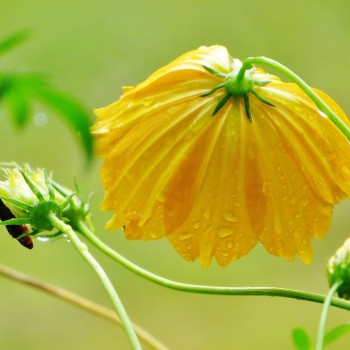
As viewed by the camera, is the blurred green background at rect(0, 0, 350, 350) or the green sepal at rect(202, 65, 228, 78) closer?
the green sepal at rect(202, 65, 228, 78)

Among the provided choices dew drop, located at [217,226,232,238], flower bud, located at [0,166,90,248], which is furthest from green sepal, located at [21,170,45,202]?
dew drop, located at [217,226,232,238]

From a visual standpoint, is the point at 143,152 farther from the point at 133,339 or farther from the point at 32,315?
the point at 32,315

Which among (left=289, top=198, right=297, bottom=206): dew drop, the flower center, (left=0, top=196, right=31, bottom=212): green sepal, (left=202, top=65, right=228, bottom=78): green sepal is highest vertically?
(left=202, top=65, right=228, bottom=78): green sepal

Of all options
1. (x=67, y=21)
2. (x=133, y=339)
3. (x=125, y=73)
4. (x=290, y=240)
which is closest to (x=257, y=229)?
(x=290, y=240)

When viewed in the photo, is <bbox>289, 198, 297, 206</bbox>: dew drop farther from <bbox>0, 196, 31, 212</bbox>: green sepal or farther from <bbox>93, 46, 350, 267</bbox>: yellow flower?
<bbox>0, 196, 31, 212</bbox>: green sepal

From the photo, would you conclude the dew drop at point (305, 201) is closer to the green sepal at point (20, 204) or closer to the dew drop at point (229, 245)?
the dew drop at point (229, 245)

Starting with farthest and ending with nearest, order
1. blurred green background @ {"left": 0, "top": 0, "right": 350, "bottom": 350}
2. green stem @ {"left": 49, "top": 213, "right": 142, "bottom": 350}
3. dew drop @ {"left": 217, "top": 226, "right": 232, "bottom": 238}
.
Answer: blurred green background @ {"left": 0, "top": 0, "right": 350, "bottom": 350}, dew drop @ {"left": 217, "top": 226, "right": 232, "bottom": 238}, green stem @ {"left": 49, "top": 213, "right": 142, "bottom": 350}
